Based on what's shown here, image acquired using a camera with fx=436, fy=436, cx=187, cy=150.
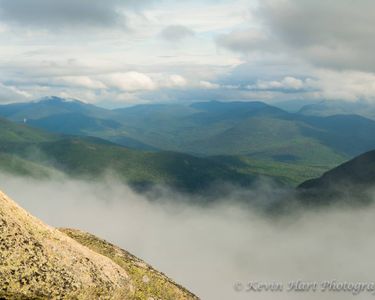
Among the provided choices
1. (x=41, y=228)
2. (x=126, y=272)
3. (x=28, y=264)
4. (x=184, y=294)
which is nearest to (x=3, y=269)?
(x=28, y=264)

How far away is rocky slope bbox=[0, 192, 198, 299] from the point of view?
31656 mm

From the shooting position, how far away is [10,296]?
3027 cm

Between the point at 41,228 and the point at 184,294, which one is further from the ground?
the point at 41,228

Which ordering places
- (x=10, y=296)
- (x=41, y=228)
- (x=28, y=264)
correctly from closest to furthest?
(x=10, y=296) → (x=28, y=264) → (x=41, y=228)

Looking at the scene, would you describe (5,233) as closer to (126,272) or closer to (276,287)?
(126,272)

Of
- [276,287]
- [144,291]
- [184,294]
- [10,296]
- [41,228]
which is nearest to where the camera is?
[10,296]

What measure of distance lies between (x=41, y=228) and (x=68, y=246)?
9.35ft

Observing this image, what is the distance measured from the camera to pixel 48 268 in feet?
111

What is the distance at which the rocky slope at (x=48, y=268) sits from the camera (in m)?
31.7

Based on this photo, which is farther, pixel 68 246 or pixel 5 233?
pixel 68 246

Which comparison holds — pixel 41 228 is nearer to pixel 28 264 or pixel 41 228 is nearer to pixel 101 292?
pixel 28 264

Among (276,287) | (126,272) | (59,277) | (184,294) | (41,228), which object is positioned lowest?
(276,287)

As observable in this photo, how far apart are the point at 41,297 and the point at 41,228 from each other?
7.47m

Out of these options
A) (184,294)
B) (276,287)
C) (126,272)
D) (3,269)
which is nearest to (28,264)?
(3,269)
